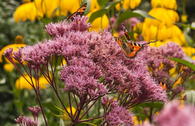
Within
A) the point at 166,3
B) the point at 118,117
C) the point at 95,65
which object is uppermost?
the point at 166,3

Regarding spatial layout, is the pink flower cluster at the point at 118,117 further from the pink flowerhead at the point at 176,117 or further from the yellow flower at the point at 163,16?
the yellow flower at the point at 163,16

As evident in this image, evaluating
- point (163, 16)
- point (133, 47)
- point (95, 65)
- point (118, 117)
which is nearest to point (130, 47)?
point (133, 47)

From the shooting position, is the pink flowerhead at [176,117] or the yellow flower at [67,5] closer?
the pink flowerhead at [176,117]

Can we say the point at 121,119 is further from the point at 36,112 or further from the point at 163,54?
the point at 163,54

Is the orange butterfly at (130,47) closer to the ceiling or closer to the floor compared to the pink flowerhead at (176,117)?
closer to the floor

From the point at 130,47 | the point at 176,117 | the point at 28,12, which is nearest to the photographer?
the point at 176,117

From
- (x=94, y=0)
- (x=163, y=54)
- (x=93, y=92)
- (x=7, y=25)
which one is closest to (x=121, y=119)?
(x=93, y=92)

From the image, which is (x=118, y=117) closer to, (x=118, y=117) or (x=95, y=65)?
(x=118, y=117)

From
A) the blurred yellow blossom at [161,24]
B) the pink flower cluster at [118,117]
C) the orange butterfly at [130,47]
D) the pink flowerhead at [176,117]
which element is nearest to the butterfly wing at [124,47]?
the orange butterfly at [130,47]

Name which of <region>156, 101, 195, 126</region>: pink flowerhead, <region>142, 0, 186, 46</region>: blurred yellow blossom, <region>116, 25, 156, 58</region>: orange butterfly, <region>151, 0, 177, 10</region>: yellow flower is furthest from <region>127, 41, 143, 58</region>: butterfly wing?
<region>142, 0, 186, 46</region>: blurred yellow blossom


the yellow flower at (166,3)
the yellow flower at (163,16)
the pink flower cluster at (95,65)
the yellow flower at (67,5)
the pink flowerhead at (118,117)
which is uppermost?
the yellow flower at (67,5)

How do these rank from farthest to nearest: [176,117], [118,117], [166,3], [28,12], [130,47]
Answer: [28,12], [166,3], [130,47], [118,117], [176,117]
